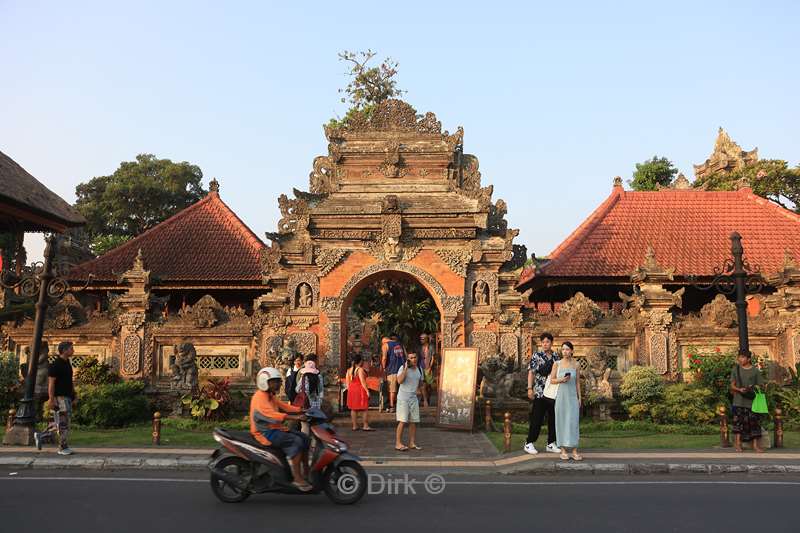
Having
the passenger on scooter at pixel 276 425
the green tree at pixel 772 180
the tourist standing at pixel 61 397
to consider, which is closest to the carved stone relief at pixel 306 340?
the tourist standing at pixel 61 397

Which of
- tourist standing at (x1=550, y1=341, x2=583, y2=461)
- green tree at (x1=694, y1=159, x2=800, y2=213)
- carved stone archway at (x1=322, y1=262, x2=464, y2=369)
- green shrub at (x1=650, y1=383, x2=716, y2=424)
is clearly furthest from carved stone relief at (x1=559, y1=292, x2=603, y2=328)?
green tree at (x1=694, y1=159, x2=800, y2=213)

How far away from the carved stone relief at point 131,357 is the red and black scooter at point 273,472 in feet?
36.6

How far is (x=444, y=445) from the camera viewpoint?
12961mm

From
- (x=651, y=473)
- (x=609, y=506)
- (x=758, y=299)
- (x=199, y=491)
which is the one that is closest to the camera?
(x=609, y=506)

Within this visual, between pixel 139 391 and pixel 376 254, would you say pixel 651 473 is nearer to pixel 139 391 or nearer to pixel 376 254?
pixel 376 254

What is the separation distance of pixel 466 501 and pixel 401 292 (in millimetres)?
16629

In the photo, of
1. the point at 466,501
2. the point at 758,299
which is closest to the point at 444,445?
the point at 466,501

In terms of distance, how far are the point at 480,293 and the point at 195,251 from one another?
38.4ft

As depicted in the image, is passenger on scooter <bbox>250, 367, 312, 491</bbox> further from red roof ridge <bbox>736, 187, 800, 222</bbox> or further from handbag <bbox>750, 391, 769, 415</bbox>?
red roof ridge <bbox>736, 187, 800, 222</bbox>

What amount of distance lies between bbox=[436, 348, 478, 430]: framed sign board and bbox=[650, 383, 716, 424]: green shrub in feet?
13.8

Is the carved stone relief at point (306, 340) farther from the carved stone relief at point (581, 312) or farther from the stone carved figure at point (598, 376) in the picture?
the stone carved figure at point (598, 376)

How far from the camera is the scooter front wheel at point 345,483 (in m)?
8.12

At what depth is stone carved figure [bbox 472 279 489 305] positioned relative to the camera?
60.4 ft

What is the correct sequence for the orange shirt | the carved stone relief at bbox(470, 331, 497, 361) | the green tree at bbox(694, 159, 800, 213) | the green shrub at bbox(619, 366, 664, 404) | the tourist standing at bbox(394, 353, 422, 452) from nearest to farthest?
the orange shirt
the tourist standing at bbox(394, 353, 422, 452)
the green shrub at bbox(619, 366, 664, 404)
the carved stone relief at bbox(470, 331, 497, 361)
the green tree at bbox(694, 159, 800, 213)
